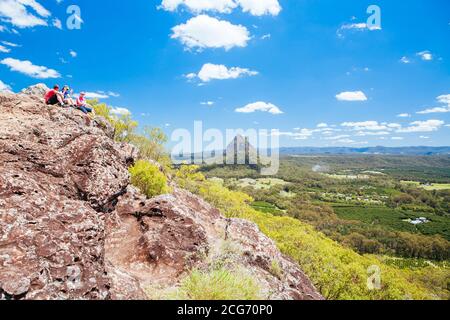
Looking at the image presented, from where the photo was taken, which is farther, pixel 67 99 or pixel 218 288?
pixel 67 99

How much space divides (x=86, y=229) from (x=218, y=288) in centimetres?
411

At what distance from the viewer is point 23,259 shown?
242 inches

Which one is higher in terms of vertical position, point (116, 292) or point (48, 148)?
point (48, 148)

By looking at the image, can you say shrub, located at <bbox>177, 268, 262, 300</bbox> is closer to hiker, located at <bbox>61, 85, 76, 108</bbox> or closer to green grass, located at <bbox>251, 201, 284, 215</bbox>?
hiker, located at <bbox>61, 85, 76, 108</bbox>

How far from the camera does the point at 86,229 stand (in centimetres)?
791

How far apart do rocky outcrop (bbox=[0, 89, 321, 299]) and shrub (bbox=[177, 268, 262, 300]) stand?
1.07 m

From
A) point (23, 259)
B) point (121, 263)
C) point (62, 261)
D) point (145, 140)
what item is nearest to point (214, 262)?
point (121, 263)

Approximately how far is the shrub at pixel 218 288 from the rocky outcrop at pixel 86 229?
107 centimetres

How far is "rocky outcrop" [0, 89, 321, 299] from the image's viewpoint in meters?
6.45

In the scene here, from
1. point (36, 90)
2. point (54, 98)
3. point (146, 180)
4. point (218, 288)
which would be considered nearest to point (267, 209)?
point (36, 90)

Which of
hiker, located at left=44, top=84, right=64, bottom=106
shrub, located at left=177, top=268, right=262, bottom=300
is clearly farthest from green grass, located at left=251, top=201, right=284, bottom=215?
shrub, located at left=177, top=268, right=262, bottom=300

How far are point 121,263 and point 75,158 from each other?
4.54m

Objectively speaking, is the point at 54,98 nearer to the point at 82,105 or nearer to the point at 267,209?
the point at 82,105
